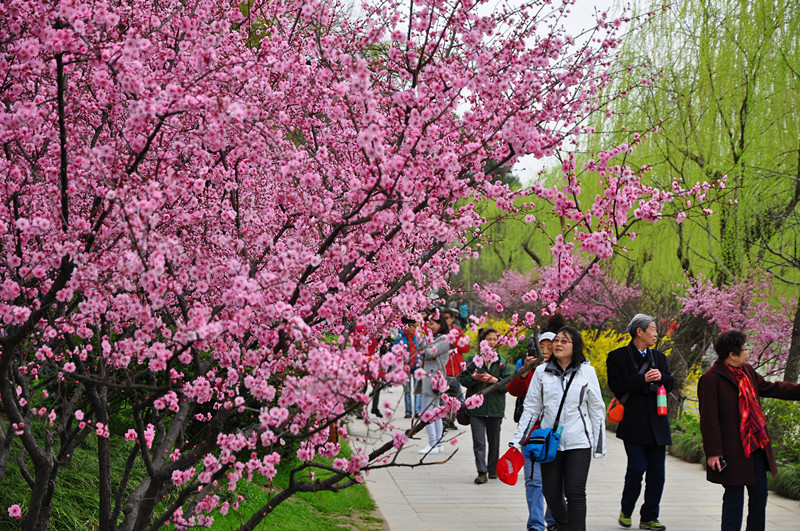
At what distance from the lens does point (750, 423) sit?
6.16 m

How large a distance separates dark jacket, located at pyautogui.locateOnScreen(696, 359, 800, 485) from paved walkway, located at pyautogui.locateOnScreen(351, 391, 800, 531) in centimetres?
181

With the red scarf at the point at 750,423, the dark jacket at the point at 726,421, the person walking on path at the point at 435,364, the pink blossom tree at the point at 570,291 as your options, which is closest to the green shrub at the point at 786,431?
the pink blossom tree at the point at 570,291

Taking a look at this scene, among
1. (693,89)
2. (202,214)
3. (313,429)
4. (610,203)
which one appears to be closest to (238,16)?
(202,214)

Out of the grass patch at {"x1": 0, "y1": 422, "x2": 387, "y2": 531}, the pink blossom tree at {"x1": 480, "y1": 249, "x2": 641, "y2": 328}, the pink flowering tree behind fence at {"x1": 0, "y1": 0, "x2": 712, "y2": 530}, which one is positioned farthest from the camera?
the grass patch at {"x1": 0, "y1": 422, "x2": 387, "y2": 531}

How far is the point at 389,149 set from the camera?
12.5 ft

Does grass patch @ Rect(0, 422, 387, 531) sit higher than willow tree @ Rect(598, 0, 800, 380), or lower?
lower

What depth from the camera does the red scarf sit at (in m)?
6.11

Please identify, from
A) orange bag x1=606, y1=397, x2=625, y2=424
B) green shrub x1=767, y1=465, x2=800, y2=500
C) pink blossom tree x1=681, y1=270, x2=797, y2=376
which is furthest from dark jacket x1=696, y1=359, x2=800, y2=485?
pink blossom tree x1=681, y1=270, x2=797, y2=376

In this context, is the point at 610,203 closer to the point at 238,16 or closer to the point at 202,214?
the point at 202,214

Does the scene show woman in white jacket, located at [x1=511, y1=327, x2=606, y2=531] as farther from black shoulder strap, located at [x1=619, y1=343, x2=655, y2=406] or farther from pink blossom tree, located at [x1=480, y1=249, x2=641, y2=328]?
black shoulder strap, located at [x1=619, y1=343, x2=655, y2=406]

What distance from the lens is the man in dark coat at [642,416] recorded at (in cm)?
742

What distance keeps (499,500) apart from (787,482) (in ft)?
10.7

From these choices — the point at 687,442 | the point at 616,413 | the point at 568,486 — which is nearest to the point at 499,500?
the point at 616,413

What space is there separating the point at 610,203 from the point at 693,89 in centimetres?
1179
